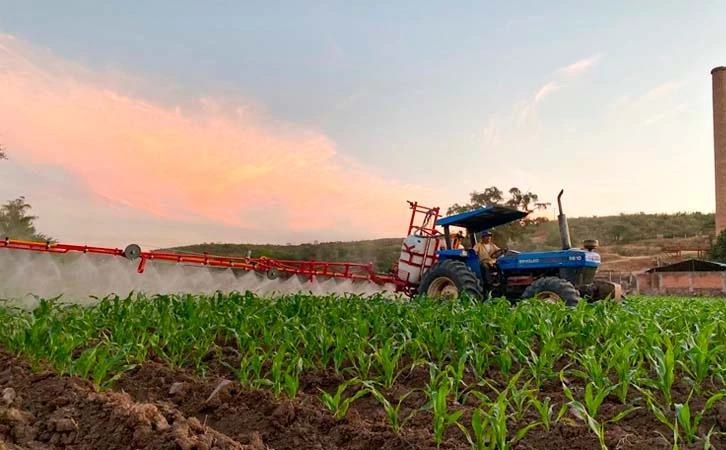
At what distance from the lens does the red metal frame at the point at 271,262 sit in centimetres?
935

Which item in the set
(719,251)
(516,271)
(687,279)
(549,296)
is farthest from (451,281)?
(719,251)

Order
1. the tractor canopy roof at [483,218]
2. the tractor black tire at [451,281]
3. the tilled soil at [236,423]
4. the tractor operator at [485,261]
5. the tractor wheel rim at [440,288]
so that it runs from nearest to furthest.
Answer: the tilled soil at [236,423]
the tractor black tire at [451,281]
the tractor canopy roof at [483,218]
the tractor operator at [485,261]
the tractor wheel rim at [440,288]

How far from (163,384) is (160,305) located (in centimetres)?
251

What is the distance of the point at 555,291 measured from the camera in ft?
26.5

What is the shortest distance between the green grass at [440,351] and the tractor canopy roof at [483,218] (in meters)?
2.85

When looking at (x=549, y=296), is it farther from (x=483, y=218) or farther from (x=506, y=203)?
(x=506, y=203)

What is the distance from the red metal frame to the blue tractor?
61.7 inches

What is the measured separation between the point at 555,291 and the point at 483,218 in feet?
7.01

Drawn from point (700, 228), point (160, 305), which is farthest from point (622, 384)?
point (700, 228)

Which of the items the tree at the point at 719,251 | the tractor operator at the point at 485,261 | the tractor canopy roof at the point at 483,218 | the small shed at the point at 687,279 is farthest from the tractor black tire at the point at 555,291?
the tree at the point at 719,251

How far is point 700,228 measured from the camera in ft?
176

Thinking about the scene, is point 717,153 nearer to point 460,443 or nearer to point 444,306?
point 444,306

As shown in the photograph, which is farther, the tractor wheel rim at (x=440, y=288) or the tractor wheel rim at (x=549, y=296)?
the tractor wheel rim at (x=440, y=288)

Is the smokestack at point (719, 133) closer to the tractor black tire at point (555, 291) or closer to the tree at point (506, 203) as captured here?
the tree at point (506, 203)
